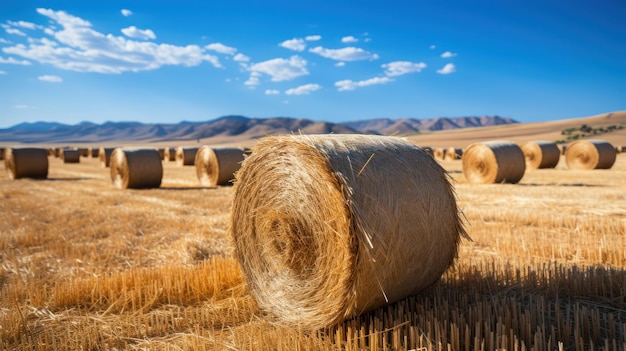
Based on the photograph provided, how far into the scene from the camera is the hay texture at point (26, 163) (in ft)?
65.6

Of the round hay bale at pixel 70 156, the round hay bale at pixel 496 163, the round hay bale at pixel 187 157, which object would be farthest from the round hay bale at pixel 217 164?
the round hay bale at pixel 70 156

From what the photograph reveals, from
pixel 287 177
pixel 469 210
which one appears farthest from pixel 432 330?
pixel 469 210

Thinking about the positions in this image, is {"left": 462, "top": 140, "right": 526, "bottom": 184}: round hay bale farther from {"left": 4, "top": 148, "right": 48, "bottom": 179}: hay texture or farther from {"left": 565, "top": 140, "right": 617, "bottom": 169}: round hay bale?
{"left": 4, "top": 148, "right": 48, "bottom": 179}: hay texture

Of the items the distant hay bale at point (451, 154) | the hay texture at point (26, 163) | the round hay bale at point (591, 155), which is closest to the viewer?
the hay texture at point (26, 163)

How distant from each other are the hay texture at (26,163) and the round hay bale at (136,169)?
20.6 ft

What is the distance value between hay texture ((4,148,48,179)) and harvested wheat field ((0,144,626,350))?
12.5m

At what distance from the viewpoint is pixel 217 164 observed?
16531 millimetres

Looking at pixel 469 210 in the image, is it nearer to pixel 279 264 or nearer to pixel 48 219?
pixel 279 264

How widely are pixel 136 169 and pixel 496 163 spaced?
11908mm

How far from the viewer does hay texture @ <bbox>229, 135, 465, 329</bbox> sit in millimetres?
3650

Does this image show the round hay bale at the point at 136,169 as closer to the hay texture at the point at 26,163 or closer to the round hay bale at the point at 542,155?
the hay texture at the point at 26,163

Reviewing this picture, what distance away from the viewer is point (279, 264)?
4.40m

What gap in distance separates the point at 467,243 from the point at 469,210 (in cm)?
305

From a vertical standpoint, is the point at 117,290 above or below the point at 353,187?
below
